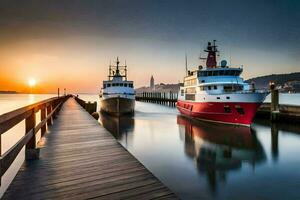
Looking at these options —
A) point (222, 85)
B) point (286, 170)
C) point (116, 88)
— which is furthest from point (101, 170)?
point (116, 88)

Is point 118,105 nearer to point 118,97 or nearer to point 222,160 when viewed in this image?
point 118,97

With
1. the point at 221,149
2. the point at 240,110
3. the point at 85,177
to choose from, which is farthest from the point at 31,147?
the point at 240,110

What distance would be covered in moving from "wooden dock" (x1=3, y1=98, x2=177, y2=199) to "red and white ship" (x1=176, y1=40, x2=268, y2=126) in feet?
60.8

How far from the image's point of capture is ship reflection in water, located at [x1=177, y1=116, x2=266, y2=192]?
1172cm

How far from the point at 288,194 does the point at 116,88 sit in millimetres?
31770

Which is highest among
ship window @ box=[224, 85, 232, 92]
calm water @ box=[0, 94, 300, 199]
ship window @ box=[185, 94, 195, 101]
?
ship window @ box=[224, 85, 232, 92]

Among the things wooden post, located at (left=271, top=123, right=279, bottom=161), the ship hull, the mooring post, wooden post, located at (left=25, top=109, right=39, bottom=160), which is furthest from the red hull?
wooden post, located at (left=25, top=109, right=39, bottom=160)

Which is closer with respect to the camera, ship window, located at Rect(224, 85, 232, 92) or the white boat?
ship window, located at Rect(224, 85, 232, 92)

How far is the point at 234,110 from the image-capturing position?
75.0ft

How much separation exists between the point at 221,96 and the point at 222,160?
1126cm

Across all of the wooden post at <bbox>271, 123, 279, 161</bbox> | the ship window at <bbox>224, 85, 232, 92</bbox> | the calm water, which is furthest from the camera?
the ship window at <bbox>224, 85, 232, 92</bbox>

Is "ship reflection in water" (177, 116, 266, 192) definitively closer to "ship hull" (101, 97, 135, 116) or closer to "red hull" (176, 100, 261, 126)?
"red hull" (176, 100, 261, 126)

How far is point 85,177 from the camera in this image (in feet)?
14.6

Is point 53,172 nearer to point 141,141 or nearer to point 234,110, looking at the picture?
point 141,141
